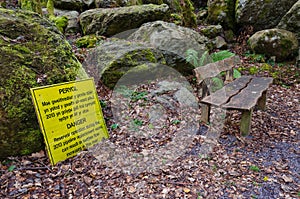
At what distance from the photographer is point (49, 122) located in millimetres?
2783

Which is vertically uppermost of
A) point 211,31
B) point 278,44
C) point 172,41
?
point 211,31

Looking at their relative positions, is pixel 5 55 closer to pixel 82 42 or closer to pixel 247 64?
pixel 82 42

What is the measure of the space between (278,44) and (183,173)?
574 centimetres

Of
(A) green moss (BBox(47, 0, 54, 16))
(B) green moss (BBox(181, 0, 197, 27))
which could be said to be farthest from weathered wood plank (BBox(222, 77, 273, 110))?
(A) green moss (BBox(47, 0, 54, 16))

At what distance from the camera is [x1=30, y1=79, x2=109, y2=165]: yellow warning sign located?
2.75m

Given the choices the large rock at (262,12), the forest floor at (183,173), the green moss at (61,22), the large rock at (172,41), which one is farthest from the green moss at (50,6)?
the large rock at (262,12)

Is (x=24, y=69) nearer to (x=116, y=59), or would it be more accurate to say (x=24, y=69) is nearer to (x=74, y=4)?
(x=116, y=59)

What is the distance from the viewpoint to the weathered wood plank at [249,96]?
10.7 ft

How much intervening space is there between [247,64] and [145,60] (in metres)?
3.47

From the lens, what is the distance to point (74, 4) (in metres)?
8.72

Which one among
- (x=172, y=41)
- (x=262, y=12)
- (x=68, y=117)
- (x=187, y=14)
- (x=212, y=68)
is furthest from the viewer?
(x=187, y=14)

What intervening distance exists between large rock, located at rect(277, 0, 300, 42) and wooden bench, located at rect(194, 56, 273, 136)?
3.67 metres

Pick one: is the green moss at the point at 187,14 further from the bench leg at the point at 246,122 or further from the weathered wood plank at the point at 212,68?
the bench leg at the point at 246,122

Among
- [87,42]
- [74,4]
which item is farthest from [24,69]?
[74,4]
